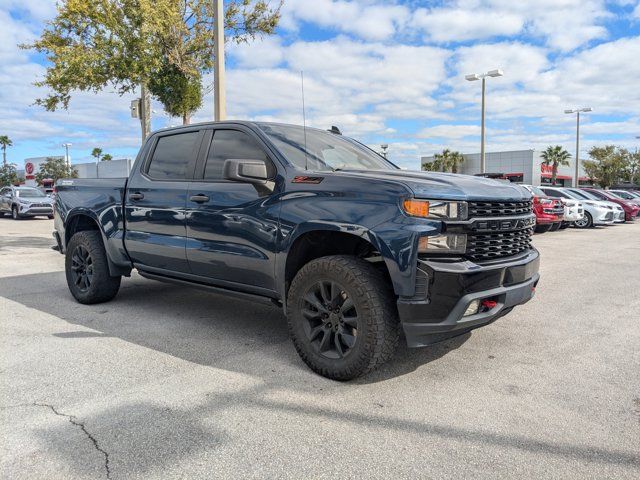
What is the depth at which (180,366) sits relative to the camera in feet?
12.9

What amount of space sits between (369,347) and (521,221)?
5.01 ft

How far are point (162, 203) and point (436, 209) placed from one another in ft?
8.91

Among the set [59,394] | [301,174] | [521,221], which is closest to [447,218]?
[521,221]

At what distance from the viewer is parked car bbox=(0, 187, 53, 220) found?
22.0 m

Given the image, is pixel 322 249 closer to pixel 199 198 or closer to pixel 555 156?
pixel 199 198

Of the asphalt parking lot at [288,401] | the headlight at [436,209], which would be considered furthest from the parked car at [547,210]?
the headlight at [436,209]

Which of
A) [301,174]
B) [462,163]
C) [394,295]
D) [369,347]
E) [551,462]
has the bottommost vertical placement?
[551,462]

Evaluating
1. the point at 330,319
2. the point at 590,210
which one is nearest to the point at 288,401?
the point at 330,319

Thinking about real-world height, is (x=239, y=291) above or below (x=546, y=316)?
above

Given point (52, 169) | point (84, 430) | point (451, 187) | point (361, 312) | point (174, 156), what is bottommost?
point (84, 430)

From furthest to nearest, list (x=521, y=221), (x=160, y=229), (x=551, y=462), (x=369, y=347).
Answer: (x=160, y=229), (x=521, y=221), (x=369, y=347), (x=551, y=462)

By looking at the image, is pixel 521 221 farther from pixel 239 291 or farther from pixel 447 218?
pixel 239 291

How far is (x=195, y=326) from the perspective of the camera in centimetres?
505

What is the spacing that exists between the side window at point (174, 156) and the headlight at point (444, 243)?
252 cm
